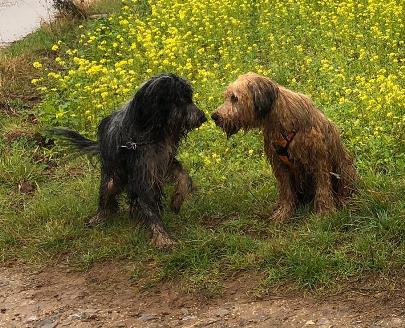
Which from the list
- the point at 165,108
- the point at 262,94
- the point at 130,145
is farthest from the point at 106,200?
the point at 262,94

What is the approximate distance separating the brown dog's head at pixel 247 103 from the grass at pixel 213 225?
841 mm

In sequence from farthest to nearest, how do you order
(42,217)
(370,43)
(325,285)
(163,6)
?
(163,6) → (370,43) → (42,217) → (325,285)

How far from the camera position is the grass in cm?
457

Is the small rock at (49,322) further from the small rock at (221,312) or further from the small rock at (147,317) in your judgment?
the small rock at (221,312)

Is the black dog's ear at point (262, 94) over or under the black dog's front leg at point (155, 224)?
over

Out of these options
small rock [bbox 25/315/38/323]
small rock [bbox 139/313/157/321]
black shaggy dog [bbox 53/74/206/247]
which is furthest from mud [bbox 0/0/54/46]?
small rock [bbox 139/313/157/321]

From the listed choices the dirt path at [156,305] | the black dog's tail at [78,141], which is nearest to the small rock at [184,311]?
the dirt path at [156,305]

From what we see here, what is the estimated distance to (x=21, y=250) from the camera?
18.0 feet

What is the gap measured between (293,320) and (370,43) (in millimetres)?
5250

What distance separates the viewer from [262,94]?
4.86 meters

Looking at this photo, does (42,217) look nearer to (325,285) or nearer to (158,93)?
(158,93)

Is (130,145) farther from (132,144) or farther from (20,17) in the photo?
(20,17)

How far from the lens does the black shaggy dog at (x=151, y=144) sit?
4945 millimetres

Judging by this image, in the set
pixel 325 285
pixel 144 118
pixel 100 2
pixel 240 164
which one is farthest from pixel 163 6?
pixel 325 285
